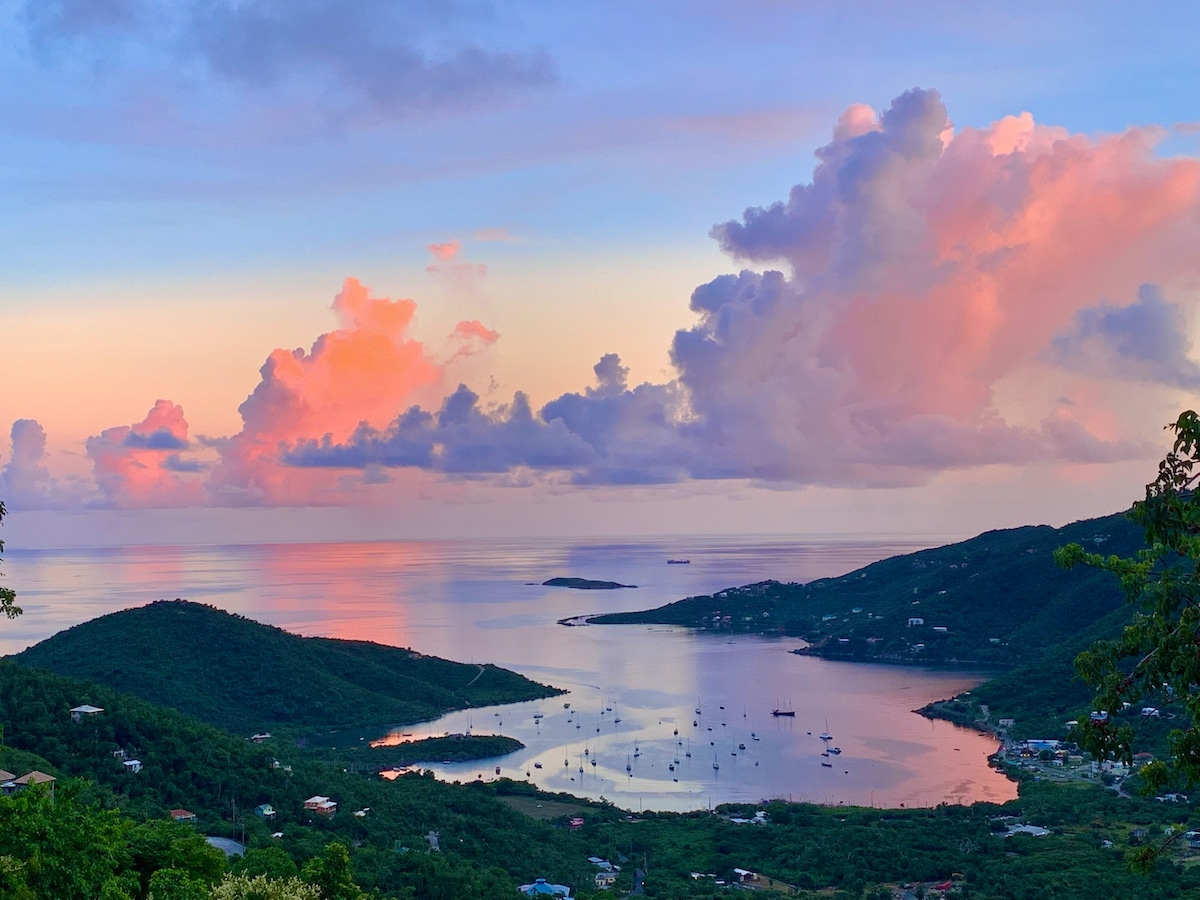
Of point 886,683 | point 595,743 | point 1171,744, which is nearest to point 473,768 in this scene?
point 595,743

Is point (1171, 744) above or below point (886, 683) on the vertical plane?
above

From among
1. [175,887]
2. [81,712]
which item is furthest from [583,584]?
[175,887]

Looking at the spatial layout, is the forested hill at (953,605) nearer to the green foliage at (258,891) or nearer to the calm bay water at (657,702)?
the calm bay water at (657,702)

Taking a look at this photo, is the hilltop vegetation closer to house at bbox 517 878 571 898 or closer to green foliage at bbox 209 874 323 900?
house at bbox 517 878 571 898

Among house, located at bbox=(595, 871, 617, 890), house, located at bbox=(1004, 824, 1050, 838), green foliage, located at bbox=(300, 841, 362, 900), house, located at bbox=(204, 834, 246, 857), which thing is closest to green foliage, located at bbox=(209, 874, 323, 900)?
green foliage, located at bbox=(300, 841, 362, 900)

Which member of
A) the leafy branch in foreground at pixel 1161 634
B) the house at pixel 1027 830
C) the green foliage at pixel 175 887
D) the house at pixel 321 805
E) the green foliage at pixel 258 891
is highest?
the leafy branch in foreground at pixel 1161 634

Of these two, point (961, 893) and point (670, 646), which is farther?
point (670, 646)

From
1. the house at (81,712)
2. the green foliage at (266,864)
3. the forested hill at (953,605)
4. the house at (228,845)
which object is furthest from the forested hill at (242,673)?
the green foliage at (266,864)

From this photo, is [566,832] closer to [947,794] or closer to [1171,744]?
[947,794]
